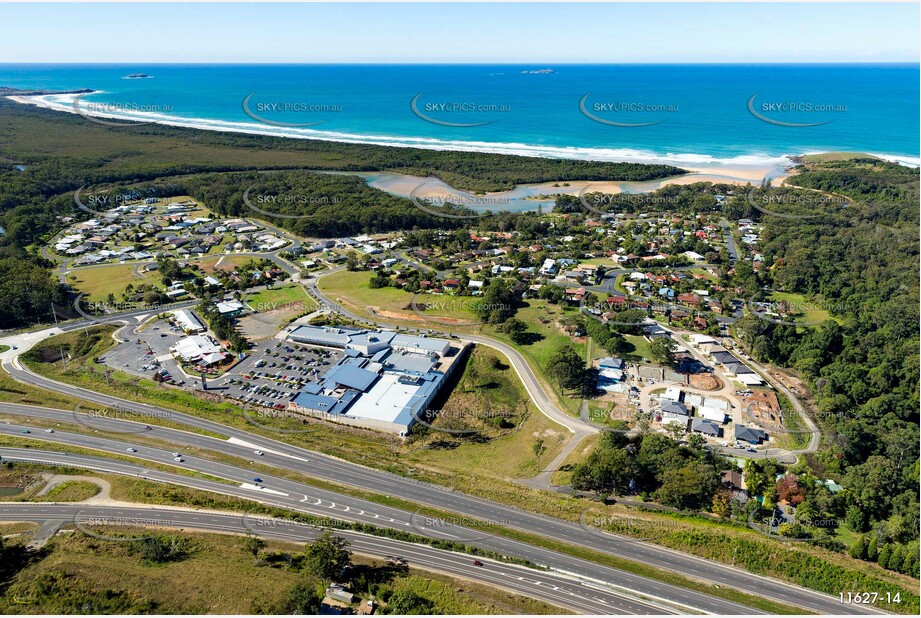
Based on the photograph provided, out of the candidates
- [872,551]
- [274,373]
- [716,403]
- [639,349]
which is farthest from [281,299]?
[872,551]

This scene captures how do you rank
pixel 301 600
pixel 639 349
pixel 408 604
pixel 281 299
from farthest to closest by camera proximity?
pixel 281 299 → pixel 639 349 → pixel 408 604 → pixel 301 600

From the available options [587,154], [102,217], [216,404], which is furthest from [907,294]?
[102,217]

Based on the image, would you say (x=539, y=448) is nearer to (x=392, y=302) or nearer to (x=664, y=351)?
(x=664, y=351)

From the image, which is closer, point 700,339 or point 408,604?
point 408,604

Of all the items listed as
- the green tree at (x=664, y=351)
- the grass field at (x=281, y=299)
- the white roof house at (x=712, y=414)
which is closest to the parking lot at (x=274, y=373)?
the grass field at (x=281, y=299)

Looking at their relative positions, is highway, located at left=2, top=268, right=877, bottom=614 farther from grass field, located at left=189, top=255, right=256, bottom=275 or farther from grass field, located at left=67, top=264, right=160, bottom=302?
grass field, located at left=189, top=255, right=256, bottom=275
